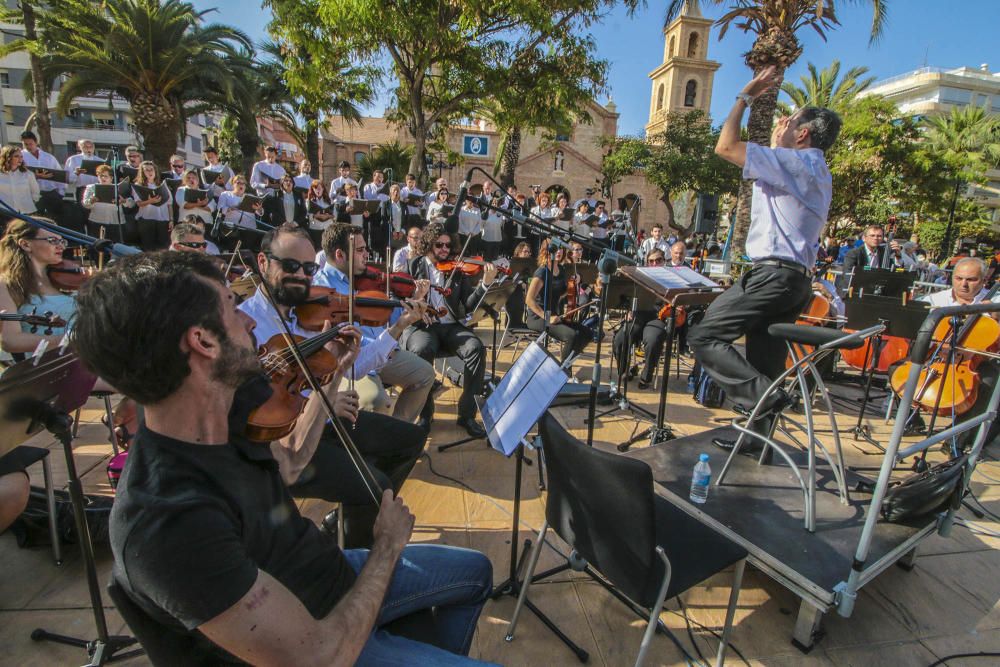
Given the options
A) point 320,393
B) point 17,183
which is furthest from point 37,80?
point 320,393

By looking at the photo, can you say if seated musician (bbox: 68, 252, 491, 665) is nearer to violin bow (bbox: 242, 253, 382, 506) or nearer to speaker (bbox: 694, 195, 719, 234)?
violin bow (bbox: 242, 253, 382, 506)

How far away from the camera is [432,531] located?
9.96 ft

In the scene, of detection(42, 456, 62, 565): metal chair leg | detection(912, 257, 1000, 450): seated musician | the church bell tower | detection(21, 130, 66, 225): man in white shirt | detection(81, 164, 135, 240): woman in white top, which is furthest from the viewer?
the church bell tower

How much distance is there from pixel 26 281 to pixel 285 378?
108 inches

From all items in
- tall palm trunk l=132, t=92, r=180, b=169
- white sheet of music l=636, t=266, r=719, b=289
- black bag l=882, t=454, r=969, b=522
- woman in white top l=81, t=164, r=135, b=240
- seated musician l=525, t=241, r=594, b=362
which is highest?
tall palm trunk l=132, t=92, r=180, b=169

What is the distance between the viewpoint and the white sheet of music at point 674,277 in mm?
3449

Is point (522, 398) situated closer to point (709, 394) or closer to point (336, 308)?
point (336, 308)

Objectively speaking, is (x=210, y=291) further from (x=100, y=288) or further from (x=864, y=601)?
(x=864, y=601)

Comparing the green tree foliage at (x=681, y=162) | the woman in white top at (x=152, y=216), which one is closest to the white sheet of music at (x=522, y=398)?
the woman in white top at (x=152, y=216)

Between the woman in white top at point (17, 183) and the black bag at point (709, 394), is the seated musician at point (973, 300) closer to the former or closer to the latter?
the black bag at point (709, 394)

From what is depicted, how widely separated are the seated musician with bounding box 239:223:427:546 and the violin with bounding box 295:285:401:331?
0.22 ft

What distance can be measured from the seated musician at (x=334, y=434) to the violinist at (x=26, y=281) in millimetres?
1509

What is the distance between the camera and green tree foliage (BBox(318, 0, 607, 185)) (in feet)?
34.6

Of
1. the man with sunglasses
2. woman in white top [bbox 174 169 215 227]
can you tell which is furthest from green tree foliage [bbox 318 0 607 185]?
the man with sunglasses
